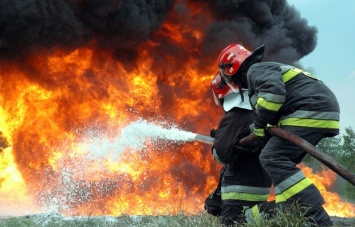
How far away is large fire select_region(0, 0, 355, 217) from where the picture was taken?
36.1 feet

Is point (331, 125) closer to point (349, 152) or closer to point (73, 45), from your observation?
point (73, 45)

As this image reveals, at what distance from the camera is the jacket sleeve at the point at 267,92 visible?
4113mm

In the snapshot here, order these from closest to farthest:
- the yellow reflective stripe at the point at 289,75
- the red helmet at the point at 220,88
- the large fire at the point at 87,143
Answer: the yellow reflective stripe at the point at 289,75
the red helmet at the point at 220,88
the large fire at the point at 87,143

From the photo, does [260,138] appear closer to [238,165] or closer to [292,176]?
[292,176]

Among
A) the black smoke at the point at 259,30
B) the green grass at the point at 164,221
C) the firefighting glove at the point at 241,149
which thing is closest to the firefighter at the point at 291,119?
the green grass at the point at 164,221

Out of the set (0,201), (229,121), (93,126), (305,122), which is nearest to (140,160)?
(93,126)

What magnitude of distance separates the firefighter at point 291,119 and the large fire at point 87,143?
6637 millimetres

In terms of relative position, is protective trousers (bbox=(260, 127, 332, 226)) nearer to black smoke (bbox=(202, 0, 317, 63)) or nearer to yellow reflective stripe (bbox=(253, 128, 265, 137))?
yellow reflective stripe (bbox=(253, 128, 265, 137))

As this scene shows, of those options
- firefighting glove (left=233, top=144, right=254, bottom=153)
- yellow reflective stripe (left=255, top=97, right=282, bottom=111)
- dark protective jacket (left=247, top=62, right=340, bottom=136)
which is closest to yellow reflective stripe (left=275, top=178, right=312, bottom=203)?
dark protective jacket (left=247, top=62, right=340, bottom=136)

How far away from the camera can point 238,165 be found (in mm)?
4941

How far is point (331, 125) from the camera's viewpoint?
4.21m

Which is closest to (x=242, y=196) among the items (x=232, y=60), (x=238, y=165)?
(x=238, y=165)

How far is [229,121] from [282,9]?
39.0ft

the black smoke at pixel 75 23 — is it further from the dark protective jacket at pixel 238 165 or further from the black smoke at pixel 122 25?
the dark protective jacket at pixel 238 165
